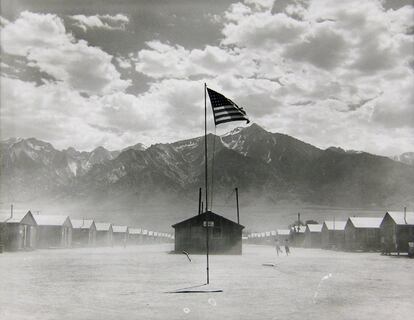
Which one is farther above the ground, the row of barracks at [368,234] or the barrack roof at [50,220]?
the barrack roof at [50,220]

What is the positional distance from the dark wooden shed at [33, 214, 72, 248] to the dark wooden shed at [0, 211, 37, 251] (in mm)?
12222

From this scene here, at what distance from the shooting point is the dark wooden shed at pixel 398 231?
79438 millimetres

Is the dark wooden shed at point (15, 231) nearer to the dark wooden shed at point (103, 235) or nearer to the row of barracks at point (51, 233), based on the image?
the row of barracks at point (51, 233)

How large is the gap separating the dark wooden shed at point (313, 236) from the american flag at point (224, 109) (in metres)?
96.2

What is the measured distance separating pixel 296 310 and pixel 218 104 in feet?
38.4

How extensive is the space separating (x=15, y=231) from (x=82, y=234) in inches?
1347

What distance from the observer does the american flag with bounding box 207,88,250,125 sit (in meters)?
24.5

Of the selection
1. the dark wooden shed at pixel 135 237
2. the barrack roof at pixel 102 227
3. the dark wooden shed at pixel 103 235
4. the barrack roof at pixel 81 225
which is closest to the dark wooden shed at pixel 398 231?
the barrack roof at pixel 81 225

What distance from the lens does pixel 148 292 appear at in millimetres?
20531

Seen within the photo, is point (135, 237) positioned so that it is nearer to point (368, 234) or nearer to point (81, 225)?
point (81, 225)

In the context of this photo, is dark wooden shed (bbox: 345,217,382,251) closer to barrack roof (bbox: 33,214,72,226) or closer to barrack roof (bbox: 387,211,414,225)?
barrack roof (bbox: 387,211,414,225)

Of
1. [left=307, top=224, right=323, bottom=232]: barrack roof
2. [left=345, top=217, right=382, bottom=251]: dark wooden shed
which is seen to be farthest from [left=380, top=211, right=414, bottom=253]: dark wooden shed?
[left=307, top=224, right=323, bottom=232]: barrack roof

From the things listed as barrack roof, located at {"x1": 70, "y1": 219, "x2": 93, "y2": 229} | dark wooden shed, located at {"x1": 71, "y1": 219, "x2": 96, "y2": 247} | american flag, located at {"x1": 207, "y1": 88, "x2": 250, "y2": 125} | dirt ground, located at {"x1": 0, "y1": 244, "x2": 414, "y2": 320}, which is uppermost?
american flag, located at {"x1": 207, "y1": 88, "x2": 250, "y2": 125}

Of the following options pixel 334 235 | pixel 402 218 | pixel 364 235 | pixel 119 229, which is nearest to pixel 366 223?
pixel 364 235
